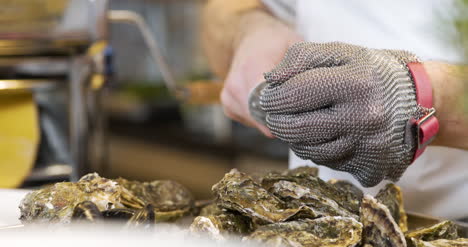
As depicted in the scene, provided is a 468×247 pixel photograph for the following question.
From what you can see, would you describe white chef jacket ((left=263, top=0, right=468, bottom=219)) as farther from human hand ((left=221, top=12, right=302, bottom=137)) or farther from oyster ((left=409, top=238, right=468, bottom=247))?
oyster ((left=409, top=238, right=468, bottom=247))

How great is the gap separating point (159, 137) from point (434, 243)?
11.8 feet

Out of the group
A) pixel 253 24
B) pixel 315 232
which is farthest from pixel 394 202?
pixel 253 24

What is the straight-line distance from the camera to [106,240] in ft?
1.34

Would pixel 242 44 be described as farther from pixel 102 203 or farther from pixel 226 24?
pixel 102 203

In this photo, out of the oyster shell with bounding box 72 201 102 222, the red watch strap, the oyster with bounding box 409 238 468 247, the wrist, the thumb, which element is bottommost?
the oyster with bounding box 409 238 468 247

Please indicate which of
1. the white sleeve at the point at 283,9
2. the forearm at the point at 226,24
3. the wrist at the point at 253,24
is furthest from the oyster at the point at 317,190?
the white sleeve at the point at 283,9

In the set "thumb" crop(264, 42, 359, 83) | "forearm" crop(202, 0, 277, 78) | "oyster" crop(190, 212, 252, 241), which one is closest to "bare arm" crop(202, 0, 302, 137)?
"forearm" crop(202, 0, 277, 78)

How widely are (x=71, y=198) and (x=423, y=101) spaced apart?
34 cm

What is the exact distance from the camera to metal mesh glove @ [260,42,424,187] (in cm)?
58

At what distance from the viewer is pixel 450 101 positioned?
0.62m

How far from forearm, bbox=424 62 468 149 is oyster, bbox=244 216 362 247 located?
137 millimetres

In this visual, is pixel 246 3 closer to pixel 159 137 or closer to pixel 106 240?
pixel 106 240

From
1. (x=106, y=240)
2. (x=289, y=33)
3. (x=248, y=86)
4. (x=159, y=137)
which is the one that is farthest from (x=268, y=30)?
(x=159, y=137)

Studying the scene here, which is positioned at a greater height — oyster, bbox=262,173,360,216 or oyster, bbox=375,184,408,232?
oyster, bbox=262,173,360,216
